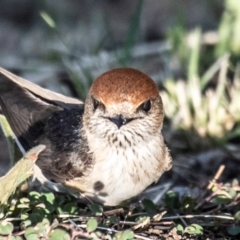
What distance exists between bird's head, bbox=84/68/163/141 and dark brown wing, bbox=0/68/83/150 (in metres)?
0.73

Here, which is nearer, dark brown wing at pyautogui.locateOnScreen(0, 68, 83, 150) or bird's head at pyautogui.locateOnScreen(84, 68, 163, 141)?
bird's head at pyautogui.locateOnScreen(84, 68, 163, 141)

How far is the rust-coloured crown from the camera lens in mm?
A: 5059

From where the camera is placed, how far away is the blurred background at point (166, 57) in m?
6.95

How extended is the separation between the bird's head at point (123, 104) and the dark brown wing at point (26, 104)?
0.73 metres

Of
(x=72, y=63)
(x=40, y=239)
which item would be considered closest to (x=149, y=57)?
(x=72, y=63)

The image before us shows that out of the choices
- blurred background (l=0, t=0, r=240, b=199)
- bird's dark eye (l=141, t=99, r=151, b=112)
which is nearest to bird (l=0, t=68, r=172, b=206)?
bird's dark eye (l=141, t=99, r=151, b=112)

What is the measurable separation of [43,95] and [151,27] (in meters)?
4.54

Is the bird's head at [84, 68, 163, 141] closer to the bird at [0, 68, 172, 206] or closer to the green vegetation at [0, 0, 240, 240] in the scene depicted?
the bird at [0, 68, 172, 206]

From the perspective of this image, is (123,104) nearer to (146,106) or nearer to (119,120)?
(119,120)

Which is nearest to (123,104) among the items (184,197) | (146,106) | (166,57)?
(146,106)

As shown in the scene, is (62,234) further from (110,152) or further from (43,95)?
(43,95)

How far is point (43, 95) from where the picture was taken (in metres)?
6.17

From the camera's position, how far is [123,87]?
16.6ft

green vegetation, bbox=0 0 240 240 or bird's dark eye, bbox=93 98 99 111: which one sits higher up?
bird's dark eye, bbox=93 98 99 111
